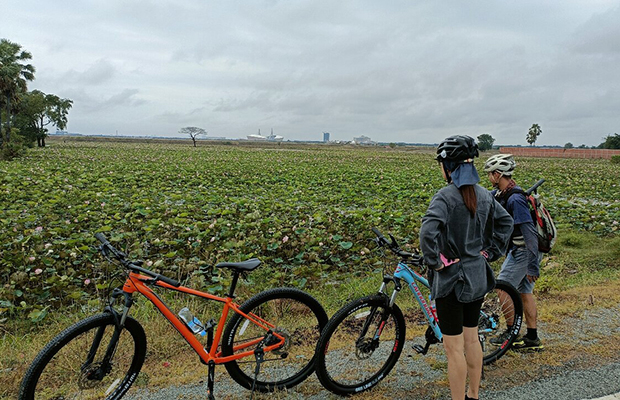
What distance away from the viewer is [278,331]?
2928 mm

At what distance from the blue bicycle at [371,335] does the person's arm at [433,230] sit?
0.58 m

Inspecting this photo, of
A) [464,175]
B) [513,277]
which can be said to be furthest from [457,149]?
[513,277]

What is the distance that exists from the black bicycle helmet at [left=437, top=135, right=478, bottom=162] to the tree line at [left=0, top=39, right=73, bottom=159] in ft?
110

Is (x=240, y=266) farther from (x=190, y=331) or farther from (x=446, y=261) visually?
(x=446, y=261)

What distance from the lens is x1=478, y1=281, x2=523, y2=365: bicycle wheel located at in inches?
131

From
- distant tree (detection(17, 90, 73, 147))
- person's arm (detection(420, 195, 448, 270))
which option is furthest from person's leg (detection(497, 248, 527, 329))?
distant tree (detection(17, 90, 73, 147))

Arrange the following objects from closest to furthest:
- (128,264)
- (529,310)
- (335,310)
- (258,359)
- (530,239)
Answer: (128,264) → (258,359) → (530,239) → (529,310) → (335,310)

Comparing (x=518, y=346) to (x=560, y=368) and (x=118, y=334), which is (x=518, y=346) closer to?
(x=560, y=368)

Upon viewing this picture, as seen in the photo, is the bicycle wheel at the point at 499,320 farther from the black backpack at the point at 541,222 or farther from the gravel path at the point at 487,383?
the black backpack at the point at 541,222

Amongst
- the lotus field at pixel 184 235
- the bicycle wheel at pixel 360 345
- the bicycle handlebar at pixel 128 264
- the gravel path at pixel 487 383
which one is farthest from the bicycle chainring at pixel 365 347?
the lotus field at pixel 184 235

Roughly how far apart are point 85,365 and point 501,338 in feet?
11.2

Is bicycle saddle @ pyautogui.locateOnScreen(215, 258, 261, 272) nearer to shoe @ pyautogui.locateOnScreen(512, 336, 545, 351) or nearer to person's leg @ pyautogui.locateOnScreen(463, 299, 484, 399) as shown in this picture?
person's leg @ pyautogui.locateOnScreen(463, 299, 484, 399)

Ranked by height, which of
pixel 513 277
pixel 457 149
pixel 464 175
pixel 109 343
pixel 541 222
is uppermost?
pixel 457 149

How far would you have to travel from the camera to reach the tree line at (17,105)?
30.1m
